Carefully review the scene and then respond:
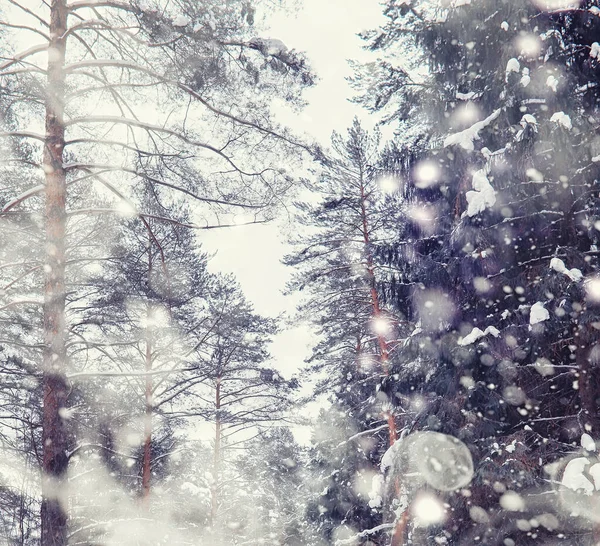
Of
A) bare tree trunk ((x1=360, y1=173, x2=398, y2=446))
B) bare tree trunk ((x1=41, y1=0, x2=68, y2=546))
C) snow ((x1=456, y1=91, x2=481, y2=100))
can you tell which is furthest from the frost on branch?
snow ((x1=456, y1=91, x2=481, y2=100))

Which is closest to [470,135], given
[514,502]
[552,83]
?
[552,83]

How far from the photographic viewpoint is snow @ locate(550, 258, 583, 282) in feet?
16.7

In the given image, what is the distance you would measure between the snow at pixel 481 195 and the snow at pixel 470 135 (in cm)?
46

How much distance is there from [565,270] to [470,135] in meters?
2.19

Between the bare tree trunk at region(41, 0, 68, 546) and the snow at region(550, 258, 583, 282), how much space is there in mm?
5505

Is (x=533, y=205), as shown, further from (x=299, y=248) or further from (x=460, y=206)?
(x=299, y=248)

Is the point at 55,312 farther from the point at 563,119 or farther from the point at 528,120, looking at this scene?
the point at 563,119

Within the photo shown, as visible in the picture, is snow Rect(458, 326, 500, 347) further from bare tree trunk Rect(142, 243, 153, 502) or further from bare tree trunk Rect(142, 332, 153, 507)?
bare tree trunk Rect(142, 332, 153, 507)

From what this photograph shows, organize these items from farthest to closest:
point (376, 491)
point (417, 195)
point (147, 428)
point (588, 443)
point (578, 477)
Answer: point (147, 428), point (376, 491), point (417, 195), point (588, 443), point (578, 477)

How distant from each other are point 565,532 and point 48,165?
23.6 feet

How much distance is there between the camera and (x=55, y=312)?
4777 mm

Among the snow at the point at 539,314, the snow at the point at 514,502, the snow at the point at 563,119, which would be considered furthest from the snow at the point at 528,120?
the snow at the point at 514,502

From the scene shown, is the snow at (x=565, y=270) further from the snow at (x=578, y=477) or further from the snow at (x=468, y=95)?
the snow at (x=468, y=95)

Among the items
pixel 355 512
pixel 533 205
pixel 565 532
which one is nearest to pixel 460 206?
pixel 533 205
